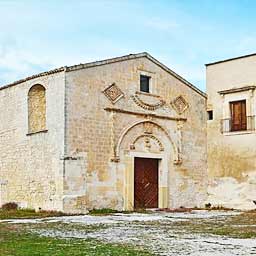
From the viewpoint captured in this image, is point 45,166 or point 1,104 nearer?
point 45,166

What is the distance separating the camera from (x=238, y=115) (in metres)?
26.1

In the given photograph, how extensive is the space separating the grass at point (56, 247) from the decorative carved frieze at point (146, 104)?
11915mm

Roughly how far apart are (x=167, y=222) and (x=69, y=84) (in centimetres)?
688

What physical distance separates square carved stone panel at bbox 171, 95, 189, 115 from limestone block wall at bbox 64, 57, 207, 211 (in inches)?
5.4

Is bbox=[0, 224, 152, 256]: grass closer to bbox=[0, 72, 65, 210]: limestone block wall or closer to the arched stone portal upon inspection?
bbox=[0, 72, 65, 210]: limestone block wall

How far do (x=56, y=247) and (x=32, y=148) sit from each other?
1213 cm

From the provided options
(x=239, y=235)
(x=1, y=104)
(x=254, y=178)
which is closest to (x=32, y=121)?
(x=1, y=104)

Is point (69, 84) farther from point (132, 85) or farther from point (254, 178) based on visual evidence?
point (254, 178)

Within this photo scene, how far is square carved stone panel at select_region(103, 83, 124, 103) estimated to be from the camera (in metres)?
21.6

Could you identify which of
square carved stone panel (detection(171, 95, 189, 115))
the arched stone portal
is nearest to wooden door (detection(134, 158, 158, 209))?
the arched stone portal

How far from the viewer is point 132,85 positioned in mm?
22578

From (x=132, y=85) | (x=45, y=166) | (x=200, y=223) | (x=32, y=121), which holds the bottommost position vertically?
(x=200, y=223)

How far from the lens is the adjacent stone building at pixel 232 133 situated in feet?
83.7

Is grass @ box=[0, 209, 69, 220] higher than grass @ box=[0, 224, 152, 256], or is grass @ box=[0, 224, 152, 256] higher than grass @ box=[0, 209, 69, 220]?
grass @ box=[0, 224, 152, 256]
